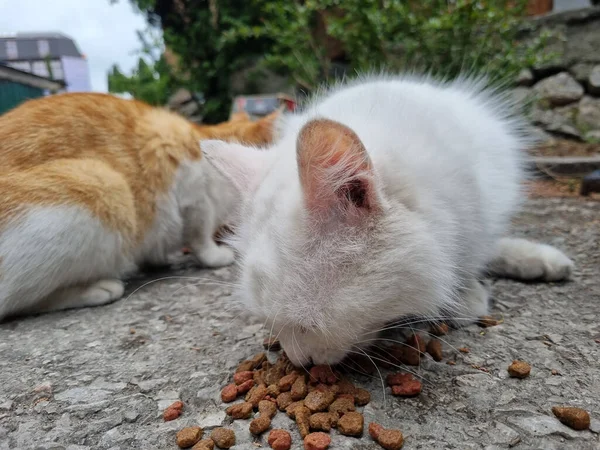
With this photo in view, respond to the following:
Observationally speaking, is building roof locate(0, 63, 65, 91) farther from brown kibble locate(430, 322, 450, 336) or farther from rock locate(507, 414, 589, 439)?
rock locate(507, 414, 589, 439)

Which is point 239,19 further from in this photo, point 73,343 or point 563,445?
point 563,445

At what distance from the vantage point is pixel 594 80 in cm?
521

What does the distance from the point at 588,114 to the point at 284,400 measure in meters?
5.64

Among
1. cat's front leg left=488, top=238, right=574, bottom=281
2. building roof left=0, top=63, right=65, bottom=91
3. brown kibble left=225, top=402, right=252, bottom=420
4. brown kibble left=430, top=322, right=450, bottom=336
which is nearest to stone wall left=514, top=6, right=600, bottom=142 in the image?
cat's front leg left=488, top=238, right=574, bottom=281

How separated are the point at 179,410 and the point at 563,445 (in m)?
0.96

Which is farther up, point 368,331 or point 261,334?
point 368,331

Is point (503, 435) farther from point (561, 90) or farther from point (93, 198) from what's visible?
point (561, 90)

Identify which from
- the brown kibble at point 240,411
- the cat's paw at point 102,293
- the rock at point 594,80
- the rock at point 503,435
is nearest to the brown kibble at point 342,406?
the brown kibble at point 240,411

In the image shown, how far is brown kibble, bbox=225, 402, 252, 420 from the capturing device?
118cm

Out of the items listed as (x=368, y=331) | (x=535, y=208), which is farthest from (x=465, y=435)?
(x=535, y=208)

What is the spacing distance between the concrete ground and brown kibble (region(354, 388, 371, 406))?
0.02 metres

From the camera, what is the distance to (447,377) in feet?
4.23

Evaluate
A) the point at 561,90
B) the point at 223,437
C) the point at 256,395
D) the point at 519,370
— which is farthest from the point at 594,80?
the point at 223,437

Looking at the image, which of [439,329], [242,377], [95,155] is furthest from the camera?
[95,155]
